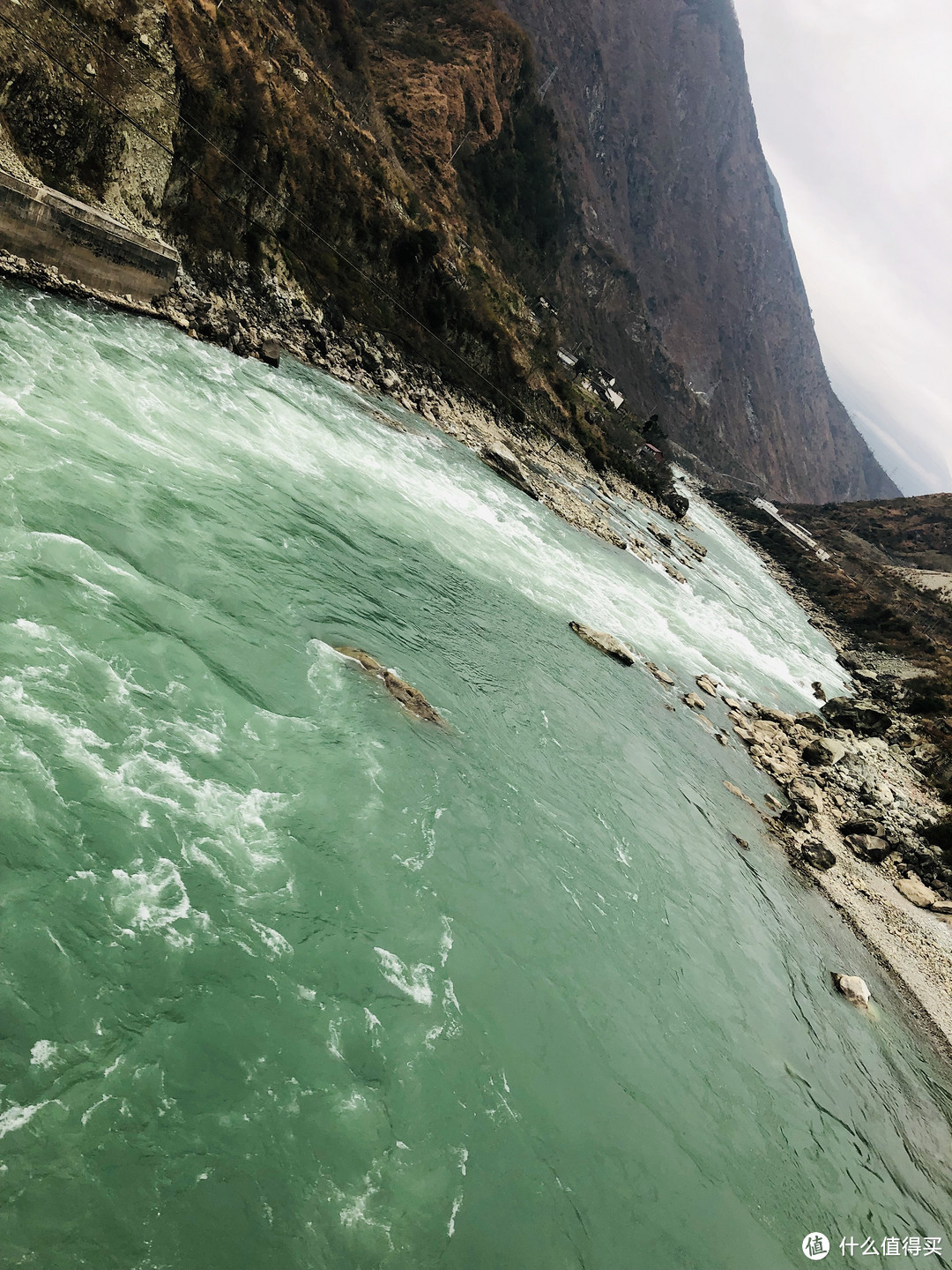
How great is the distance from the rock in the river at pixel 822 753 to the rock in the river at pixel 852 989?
13.4 metres

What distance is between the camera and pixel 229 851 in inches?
334

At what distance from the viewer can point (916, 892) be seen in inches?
898

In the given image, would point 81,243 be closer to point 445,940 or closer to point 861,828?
point 445,940

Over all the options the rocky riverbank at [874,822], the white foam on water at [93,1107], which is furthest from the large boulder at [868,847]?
the white foam on water at [93,1107]

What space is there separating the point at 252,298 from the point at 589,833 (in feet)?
95.8

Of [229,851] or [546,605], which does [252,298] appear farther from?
[229,851]

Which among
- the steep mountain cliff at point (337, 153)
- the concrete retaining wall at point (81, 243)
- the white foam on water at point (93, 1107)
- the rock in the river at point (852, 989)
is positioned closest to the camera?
the white foam on water at point (93, 1107)

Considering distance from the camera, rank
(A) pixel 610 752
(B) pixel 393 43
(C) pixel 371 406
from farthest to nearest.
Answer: (B) pixel 393 43, (C) pixel 371 406, (A) pixel 610 752

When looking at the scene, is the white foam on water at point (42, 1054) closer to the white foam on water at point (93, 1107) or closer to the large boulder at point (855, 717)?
the white foam on water at point (93, 1107)

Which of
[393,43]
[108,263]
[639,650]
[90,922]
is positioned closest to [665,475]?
[393,43]

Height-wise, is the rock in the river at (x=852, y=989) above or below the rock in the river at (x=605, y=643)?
below

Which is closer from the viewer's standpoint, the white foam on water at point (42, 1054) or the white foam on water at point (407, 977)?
the white foam on water at point (42, 1054)

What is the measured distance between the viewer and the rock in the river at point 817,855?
20641 mm

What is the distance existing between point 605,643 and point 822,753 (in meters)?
12.2
